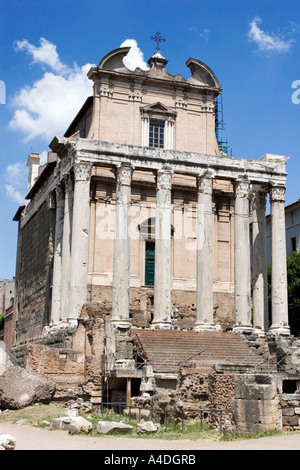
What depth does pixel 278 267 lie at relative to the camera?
108 ft

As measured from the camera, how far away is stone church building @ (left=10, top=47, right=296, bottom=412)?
27.4 metres

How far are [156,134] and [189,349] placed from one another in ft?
43.8

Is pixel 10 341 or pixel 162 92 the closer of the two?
pixel 162 92

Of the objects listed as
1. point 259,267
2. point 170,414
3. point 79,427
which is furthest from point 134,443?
point 259,267

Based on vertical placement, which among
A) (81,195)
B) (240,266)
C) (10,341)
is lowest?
(10,341)

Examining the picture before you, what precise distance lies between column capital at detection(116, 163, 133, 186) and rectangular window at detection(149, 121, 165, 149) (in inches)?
194

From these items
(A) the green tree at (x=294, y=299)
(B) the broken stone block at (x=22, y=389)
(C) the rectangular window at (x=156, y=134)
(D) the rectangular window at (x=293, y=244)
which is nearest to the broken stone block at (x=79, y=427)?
(B) the broken stone block at (x=22, y=389)

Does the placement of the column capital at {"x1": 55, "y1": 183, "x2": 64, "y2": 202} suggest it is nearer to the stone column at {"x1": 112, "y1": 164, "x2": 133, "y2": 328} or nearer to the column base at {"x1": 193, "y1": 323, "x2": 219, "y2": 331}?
the stone column at {"x1": 112, "y1": 164, "x2": 133, "y2": 328}

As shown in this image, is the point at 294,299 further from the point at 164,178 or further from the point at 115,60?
the point at 115,60

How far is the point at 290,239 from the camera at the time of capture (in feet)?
172

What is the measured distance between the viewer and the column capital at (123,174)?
31547 millimetres
